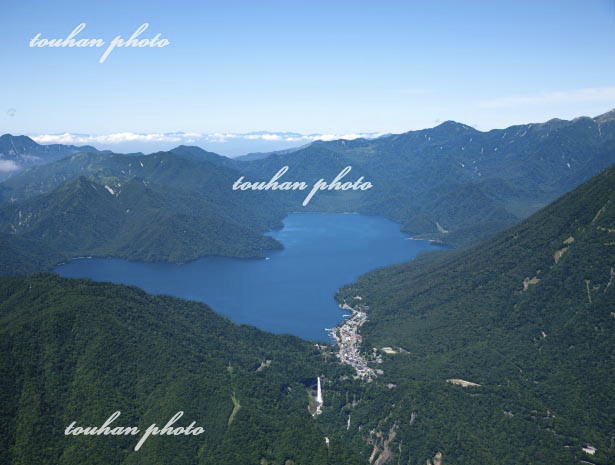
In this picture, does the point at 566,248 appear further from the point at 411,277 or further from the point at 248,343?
the point at 248,343

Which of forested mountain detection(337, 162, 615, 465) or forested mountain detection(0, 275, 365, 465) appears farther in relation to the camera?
forested mountain detection(337, 162, 615, 465)

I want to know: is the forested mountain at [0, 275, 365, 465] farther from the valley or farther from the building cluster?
the building cluster

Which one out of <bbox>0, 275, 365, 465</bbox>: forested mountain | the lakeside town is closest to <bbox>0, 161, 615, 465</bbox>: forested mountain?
<bbox>0, 275, 365, 465</bbox>: forested mountain

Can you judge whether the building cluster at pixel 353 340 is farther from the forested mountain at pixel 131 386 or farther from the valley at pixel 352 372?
the forested mountain at pixel 131 386

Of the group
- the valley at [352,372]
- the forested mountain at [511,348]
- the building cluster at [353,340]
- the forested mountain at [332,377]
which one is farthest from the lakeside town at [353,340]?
the forested mountain at [511,348]

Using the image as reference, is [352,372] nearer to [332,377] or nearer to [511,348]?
[332,377]

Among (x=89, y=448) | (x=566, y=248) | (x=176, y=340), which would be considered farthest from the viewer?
(x=566, y=248)

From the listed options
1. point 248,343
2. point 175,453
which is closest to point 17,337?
point 175,453
